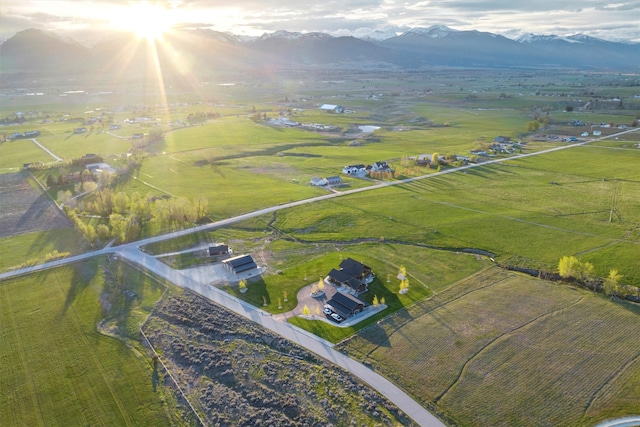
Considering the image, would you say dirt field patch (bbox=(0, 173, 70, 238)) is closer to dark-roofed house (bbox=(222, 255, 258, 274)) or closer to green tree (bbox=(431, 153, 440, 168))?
dark-roofed house (bbox=(222, 255, 258, 274))

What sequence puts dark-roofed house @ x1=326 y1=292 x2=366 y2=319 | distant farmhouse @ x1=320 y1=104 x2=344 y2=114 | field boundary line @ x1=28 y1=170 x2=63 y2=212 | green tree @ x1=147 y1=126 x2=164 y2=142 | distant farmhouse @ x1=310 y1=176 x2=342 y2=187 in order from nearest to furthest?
dark-roofed house @ x1=326 y1=292 x2=366 y2=319, field boundary line @ x1=28 y1=170 x2=63 y2=212, distant farmhouse @ x1=310 y1=176 x2=342 y2=187, green tree @ x1=147 y1=126 x2=164 y2=142, distant farmhouse @ x1=320 y1=104 x2=344 y2=114

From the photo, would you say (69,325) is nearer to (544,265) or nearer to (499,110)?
(544,265)

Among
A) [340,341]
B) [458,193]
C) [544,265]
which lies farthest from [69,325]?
[458,193]

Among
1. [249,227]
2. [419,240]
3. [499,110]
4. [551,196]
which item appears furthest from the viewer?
[499,110]

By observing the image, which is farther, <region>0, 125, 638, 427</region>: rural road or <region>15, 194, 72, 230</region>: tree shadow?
<region>15, 194, 72, 230</region>: tree shadow

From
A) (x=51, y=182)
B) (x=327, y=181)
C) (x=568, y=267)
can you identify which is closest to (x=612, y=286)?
(x=568, y=267)

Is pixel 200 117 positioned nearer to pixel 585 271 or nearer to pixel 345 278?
pixel 345 278

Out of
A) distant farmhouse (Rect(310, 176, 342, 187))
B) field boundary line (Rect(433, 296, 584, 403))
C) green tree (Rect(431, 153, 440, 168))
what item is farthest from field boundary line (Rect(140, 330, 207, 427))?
green tree (Rect(431, 153, 440, 168))
